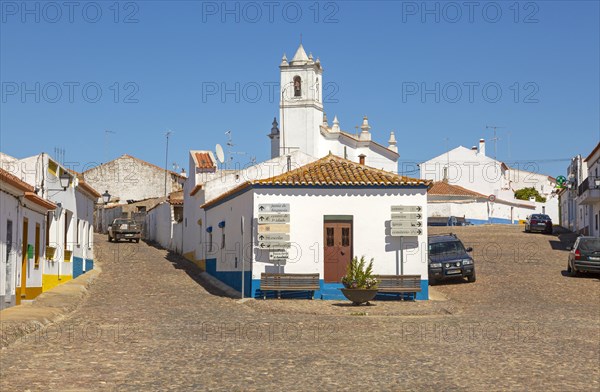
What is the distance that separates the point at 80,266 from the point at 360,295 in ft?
44.5

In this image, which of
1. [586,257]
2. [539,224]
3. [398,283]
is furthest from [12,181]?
[539,224]

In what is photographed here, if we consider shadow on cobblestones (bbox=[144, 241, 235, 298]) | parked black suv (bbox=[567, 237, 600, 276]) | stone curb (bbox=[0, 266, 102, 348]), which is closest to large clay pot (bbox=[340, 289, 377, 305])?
shadow on cobblestones (bbox=[144, 241, 235, 298])

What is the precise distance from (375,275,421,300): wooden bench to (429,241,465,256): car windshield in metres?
4.70

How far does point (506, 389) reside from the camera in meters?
10.6

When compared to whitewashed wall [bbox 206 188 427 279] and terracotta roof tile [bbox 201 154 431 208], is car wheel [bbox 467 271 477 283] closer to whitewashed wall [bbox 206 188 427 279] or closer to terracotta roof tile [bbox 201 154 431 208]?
whitewashed wall [bbox 206 188 427 279]

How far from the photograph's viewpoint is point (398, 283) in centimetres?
2403

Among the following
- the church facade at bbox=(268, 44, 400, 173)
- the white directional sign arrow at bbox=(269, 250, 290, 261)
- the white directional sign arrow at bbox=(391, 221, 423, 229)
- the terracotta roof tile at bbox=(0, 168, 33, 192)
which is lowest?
the white directional sign arrow at bbox=(269, 250, 290, 261)

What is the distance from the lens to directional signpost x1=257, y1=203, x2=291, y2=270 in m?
24.7

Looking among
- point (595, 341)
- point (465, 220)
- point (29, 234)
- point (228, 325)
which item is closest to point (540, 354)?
point (595, 341)

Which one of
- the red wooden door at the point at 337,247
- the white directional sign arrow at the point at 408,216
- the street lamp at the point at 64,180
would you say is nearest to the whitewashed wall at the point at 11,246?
the street lamp at the point at 64,180

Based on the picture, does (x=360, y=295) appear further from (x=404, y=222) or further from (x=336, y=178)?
(x=336, y=178)

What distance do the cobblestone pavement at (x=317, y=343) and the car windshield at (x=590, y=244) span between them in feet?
8.59

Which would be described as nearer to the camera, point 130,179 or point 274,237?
point 274,237

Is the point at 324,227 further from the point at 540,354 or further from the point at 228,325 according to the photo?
the point at 540,354
